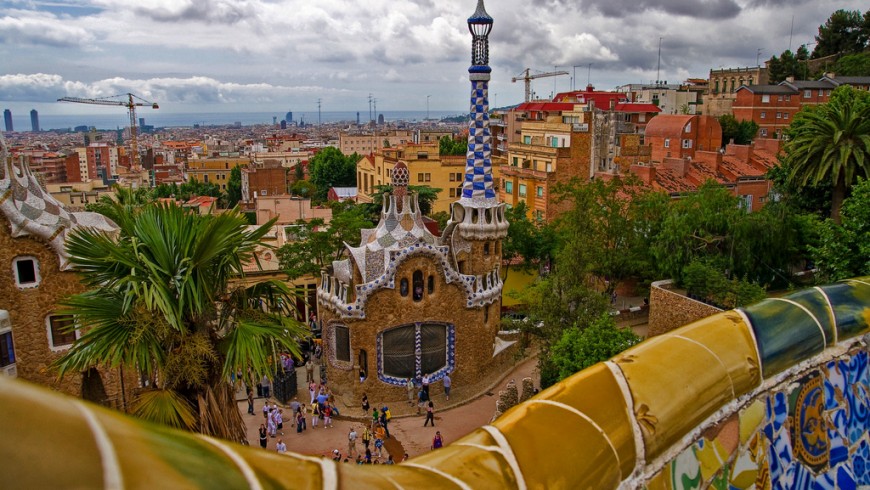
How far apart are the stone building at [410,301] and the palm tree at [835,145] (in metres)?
10.7

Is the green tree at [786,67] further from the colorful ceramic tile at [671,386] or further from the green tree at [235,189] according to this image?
the colorful ceramic tile at [671,386]

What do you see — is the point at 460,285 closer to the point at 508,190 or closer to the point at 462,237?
the point at 462,237

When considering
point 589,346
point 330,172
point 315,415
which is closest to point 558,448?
point 589,346

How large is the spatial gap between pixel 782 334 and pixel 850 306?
69 cm

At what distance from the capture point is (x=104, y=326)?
774cm

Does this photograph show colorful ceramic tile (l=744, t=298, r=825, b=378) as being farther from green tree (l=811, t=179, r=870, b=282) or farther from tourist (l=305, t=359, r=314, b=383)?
tourist (l=305, t=359, r=314, b=383)

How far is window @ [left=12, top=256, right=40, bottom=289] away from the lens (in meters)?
16.0

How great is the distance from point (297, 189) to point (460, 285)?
56.5m

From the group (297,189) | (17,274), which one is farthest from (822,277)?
(297,189)

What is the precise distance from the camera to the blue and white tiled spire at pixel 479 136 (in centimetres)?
2278

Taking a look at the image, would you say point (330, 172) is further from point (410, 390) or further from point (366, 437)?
point (366, 437)

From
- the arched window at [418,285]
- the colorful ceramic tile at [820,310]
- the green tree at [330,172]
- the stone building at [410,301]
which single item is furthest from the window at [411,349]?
the green tree at [330,172]

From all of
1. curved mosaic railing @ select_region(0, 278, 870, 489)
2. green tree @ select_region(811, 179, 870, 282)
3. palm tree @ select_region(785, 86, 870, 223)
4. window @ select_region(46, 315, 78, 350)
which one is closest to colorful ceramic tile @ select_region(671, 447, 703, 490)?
curved mosaic railing @ select_region(0, 278, 870, 489)

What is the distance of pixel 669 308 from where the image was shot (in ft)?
74.8
